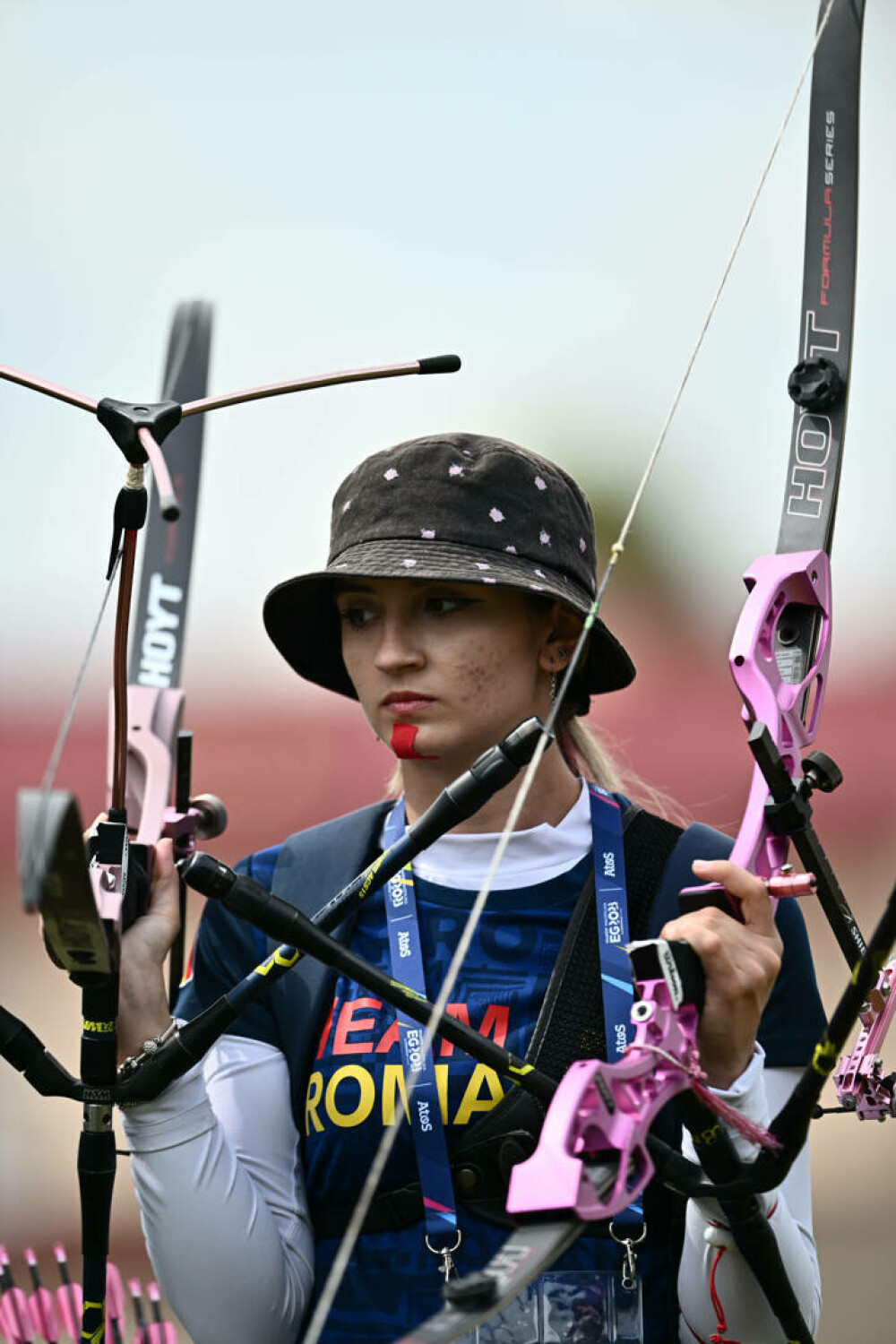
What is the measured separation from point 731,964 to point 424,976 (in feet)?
1.62

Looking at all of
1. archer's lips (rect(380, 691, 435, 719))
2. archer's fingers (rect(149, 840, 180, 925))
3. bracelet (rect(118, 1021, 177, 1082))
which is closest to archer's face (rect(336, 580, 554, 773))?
archer's lips (rect(380, 691, 435, 719))

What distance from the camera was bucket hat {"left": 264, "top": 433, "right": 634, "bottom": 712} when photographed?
1652 millimetres

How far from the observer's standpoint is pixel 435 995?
5.56 ft

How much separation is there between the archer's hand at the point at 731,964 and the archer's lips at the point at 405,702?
0.38m

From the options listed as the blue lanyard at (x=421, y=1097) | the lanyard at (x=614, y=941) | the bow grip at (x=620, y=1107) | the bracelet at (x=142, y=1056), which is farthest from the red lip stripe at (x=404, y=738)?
the bow grip at (x=620, y=1107)

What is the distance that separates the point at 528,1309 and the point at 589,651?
67 cm

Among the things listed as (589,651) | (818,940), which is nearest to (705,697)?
(818,940)

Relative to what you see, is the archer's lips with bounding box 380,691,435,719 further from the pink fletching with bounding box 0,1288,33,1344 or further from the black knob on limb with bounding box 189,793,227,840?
the pink fletching with bounding box 0,1288,33,1344

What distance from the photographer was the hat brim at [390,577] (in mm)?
1628

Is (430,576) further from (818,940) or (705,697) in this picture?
(705,697)

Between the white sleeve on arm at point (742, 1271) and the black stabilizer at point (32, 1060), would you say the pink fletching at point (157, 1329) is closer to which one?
the black stabilizer at point (32, 1060)

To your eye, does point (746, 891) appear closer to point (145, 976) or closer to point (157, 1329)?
point (145, 976)

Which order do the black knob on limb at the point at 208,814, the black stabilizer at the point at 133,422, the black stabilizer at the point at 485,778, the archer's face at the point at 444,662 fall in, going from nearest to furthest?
the black stabilizer at the point at 485,778, the black stabilizer at the point at 133,422, the archer's face at the point at 444,662, the black knob on limb at the point at 208,814

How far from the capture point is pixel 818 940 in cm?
620
